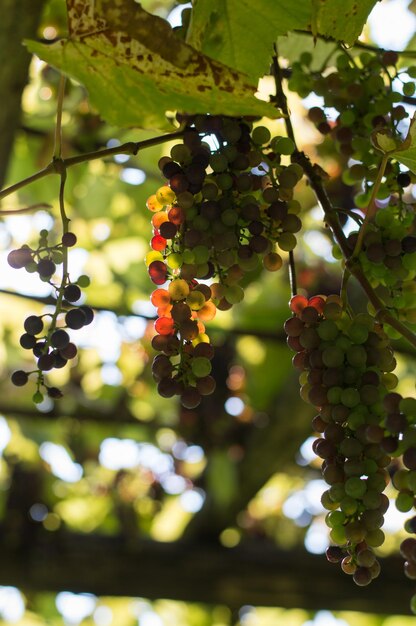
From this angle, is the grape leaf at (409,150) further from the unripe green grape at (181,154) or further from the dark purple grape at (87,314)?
the dark purple grape at (87,314)

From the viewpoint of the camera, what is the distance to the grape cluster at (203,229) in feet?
2.91

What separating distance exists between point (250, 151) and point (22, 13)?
852 mm

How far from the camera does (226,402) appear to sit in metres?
3.14

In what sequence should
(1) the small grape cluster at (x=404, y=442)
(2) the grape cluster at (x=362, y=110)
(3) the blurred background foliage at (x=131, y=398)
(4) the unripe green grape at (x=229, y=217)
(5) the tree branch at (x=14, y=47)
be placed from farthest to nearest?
(3) the blurred background foliage at (x=131, y=398) < (5) the tree branch at (x=14, y=47) < (2) the grape cluster at (x=362, y=110) < (4) the unripe green grape at (x=229, y=217) < (1) the small grape cluster at (x=404, y=442)

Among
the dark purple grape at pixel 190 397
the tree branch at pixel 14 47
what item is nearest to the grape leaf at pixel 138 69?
the dark purple grape at pixel 190 397

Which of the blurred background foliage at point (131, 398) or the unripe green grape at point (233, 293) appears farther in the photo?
the blurred background foliage at point (131, 398)

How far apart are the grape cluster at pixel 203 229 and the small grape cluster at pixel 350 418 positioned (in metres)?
0.09

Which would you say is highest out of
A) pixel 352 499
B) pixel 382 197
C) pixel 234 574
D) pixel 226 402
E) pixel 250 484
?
pixel 226 402

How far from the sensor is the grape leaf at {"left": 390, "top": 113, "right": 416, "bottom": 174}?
2.97 ft

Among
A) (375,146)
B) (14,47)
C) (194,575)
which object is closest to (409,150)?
(375,146)

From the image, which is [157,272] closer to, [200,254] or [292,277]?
[200,254]

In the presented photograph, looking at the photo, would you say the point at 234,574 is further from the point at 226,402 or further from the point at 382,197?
the point at 382,197

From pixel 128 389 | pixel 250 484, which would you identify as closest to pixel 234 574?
pixel 250 484

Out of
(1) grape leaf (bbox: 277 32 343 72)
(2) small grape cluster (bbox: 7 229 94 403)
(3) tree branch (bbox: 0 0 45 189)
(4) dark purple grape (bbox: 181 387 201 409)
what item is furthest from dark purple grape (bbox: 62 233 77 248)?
(3) tree branch (bbox: 0 0 45 189)
